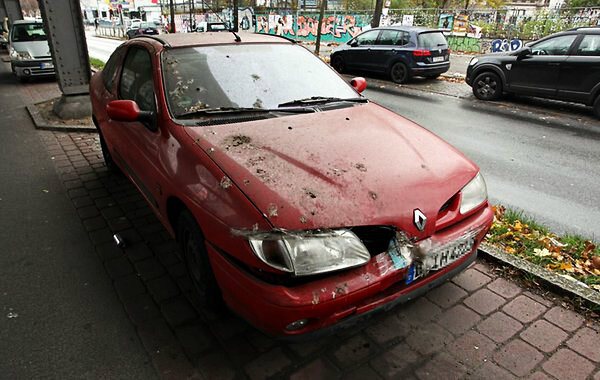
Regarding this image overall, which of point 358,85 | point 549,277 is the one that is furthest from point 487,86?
point 549,277

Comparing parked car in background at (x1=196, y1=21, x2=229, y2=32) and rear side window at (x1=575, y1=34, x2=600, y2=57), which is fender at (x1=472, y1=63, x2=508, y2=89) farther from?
parked car in background at (x1=196, y1=21, x2=229, y2=32)

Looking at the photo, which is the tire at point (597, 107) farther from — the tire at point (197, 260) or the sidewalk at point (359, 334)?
the tire at point (197, 260)

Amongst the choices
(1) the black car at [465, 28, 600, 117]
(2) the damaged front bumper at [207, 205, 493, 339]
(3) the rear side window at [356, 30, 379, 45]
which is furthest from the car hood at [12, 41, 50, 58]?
(2) the damaged front bumper at [207, 205, 493, 339]

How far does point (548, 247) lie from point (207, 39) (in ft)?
11.6

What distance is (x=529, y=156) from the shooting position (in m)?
6.38

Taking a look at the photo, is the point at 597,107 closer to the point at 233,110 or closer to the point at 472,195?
the point at 472,195

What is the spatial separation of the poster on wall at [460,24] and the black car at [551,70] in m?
16.9

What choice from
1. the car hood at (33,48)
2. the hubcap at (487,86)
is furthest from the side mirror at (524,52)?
the car hood at (33,48)

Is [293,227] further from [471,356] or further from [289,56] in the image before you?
[289,56]

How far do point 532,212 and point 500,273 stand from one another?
1697 millimetres

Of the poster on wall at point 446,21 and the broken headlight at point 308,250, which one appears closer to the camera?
the broken headlight at point 308,250

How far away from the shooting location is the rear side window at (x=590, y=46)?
27.2ft

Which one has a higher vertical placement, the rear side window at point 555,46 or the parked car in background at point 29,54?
the rear side window at point 555,46

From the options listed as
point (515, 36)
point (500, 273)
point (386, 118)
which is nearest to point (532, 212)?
point (500, 273)
